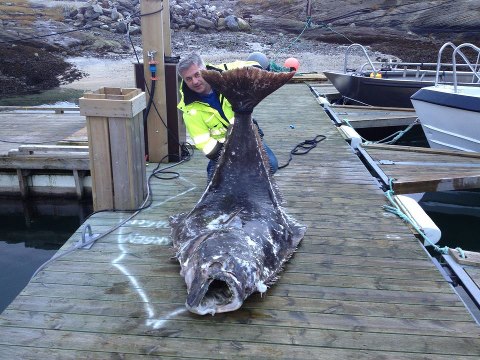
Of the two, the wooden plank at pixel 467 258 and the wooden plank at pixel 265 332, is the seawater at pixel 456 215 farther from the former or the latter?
the wooden plank at pixel 265 332

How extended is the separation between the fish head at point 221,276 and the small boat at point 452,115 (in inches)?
267

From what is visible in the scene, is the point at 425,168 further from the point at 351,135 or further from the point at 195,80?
the point at 195,80

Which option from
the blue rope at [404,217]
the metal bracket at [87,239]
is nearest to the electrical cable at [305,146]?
the blue rope at [404,217]

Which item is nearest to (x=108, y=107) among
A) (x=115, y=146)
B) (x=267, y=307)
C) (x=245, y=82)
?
(x=115, y=146)

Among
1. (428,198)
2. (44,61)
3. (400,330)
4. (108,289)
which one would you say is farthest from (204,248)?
(44,61)

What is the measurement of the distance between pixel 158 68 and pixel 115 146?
178 cm

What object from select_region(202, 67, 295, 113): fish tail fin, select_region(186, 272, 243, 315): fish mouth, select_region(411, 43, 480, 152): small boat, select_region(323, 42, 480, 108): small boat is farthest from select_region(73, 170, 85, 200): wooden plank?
select_region(323, 42, 480, 108): small boat

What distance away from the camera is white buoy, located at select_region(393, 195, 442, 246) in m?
4.52

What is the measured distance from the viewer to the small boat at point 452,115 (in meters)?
8.43

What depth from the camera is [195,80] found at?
4.71 metres

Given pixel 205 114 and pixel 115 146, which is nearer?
pixel 115 146

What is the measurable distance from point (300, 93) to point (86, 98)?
8999 mm

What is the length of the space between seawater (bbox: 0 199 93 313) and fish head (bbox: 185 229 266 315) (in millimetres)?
4652

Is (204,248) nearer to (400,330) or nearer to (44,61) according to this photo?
(400,330)
